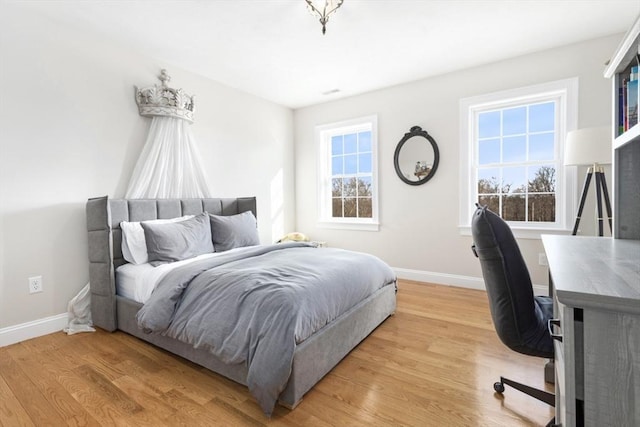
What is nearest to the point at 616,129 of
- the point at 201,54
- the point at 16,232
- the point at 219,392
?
the point at 219,392

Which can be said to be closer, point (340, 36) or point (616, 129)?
point (616, 129)

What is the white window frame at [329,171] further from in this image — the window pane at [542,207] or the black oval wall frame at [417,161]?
the window pane at [542,207]

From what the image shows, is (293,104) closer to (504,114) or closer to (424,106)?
(424,106)

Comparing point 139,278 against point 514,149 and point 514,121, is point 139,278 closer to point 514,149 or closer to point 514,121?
point 514,149

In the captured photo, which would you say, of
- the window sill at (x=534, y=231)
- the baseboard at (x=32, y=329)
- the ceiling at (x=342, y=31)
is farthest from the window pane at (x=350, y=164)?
the baseboard at (x=32, y=329)

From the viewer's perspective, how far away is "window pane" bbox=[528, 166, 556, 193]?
329cm

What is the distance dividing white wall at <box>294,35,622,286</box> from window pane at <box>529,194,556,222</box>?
0.89 ft

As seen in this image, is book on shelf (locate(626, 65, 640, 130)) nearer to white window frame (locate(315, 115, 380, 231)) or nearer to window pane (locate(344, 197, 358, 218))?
white window frame (locate(315, 115, 380, 231))

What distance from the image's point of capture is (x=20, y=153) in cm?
240

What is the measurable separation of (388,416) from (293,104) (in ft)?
14.3

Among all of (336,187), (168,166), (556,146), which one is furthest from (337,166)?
(556,146)

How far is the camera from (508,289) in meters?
1.31

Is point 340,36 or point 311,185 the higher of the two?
point 340,36

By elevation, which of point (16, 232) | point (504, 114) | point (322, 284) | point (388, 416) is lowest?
point (388, 416)
